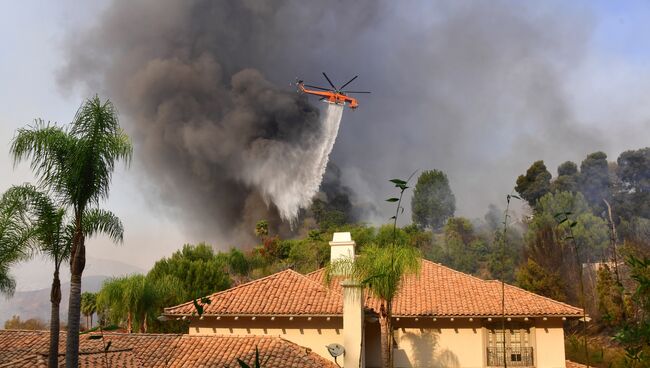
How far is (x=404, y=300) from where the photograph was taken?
20078mm

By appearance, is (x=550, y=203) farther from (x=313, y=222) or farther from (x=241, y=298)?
(x=241, y=298)

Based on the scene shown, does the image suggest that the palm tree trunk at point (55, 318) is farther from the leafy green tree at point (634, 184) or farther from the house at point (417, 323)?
the leafy green tree at point (634, 184)

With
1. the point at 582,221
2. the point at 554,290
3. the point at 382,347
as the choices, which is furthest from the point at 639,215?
the point at 382,347

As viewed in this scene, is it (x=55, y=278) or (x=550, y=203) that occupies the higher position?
(x=550, y=203)

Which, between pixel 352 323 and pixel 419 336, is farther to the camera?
pixel 419 336

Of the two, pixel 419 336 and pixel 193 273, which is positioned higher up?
pixel 193 273

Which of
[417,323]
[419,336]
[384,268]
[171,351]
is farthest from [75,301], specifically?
[419,336]

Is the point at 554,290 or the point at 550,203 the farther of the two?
the point at 550,203

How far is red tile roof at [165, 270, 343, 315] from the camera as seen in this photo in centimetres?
1827

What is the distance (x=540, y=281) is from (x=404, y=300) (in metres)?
24.9

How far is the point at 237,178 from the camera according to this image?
105188 millimetres

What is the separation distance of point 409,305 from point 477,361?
110 inches

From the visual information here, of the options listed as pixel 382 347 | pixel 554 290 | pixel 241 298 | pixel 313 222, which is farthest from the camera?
pixel 313 222

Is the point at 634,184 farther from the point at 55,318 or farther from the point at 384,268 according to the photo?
the point at 55,318
